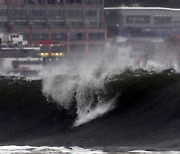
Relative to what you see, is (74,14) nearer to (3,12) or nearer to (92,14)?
(92,14)

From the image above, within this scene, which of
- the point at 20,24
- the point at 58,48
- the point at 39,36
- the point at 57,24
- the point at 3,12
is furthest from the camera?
the point at 3,12

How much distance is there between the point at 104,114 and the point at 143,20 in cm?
11088

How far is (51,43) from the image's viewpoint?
11769 centimetres

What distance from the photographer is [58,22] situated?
125 metres

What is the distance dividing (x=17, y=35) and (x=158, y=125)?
9702cm

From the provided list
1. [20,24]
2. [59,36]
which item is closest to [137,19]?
[59,36]

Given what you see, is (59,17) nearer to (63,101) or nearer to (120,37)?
(120,37)

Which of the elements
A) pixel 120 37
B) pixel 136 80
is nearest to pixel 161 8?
pixel 120 37

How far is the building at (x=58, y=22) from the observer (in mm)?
120938

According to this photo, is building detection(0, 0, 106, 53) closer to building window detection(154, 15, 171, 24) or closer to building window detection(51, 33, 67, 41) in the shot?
building window detection(51, 33, 67, 41)

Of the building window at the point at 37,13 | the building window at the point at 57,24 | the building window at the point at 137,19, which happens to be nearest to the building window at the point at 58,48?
the building window at the point at 57,24

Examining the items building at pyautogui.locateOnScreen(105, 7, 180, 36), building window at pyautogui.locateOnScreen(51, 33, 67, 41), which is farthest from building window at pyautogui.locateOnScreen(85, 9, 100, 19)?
building window at pyautogui.locateOnScreen(51, 33, 67, 41)

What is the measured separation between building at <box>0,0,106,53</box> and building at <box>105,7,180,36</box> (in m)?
7.87

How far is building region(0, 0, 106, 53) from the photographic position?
120938mm
